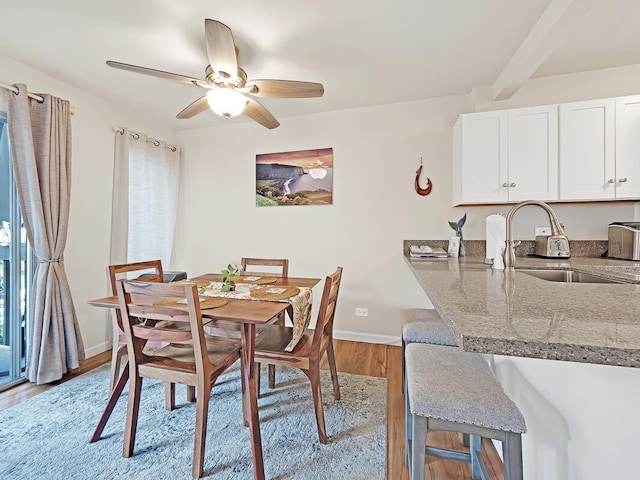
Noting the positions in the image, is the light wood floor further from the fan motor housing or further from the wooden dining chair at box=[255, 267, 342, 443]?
the fan motor housing

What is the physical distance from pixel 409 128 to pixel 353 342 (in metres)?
2.27

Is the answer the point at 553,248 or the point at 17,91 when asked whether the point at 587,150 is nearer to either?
the point at 553,248

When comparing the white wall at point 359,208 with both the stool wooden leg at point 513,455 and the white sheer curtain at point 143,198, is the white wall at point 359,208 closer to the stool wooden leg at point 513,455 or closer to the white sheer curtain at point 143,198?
the white sheer curtain at point 143,198

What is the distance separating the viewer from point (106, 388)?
206cm

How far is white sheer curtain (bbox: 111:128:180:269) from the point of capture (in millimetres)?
2842

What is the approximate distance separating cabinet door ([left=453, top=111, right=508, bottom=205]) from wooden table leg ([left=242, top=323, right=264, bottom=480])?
2054mm

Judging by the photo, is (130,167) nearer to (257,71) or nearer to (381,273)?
(257,71)

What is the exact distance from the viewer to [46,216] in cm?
216

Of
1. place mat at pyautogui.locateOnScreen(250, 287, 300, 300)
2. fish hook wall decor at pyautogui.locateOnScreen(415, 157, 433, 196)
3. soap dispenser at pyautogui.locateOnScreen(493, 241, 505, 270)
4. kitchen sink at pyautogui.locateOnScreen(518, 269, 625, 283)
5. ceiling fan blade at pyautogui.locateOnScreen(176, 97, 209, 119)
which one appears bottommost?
place mat at pyautogui.locateOnScreen(250, 287, 300, 300)

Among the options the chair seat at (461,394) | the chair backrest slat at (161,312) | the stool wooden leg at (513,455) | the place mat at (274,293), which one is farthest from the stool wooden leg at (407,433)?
the chair backrest slat at (161,312)

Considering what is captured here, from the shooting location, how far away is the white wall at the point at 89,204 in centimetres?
250

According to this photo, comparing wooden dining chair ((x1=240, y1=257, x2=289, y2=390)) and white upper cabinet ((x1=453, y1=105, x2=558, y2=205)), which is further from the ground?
white upper cabinet ((x1=453, y1=105, x2=558, y2=205))

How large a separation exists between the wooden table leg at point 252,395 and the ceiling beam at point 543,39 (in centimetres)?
229

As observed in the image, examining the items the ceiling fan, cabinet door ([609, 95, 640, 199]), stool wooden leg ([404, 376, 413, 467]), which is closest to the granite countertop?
stool wooden leg ([404, 376, 413, 467])
